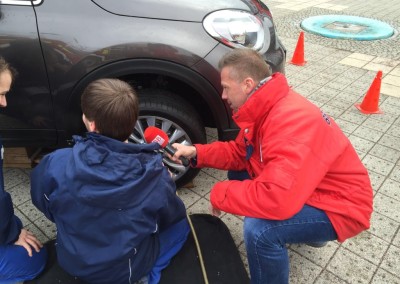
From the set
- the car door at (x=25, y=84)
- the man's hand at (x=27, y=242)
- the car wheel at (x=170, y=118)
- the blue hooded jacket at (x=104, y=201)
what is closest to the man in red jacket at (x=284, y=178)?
the blue hooded jacket at (x=104, y=201)

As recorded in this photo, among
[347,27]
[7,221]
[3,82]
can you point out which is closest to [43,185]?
[7,221]

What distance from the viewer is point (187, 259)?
196 centimetres

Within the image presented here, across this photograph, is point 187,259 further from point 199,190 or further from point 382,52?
point 382,52

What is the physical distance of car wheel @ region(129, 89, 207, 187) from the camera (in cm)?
233

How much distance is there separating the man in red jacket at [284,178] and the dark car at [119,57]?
1.82 feet

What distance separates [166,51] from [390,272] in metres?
1.92

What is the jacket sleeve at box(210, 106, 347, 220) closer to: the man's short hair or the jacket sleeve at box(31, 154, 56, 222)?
the man's short hair

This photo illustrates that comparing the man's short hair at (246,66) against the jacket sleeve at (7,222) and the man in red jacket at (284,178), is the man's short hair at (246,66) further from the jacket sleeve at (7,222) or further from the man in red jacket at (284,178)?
the jacket sleeve at (7,222)

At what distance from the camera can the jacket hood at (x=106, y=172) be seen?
1.37 meters

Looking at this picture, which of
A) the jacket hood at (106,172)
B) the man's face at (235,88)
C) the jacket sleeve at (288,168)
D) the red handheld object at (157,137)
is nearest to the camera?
the jacket hood at (106,172)

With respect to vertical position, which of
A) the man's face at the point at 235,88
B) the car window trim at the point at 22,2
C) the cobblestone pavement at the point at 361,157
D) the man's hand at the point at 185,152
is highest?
the car window trim at the point at 22,2

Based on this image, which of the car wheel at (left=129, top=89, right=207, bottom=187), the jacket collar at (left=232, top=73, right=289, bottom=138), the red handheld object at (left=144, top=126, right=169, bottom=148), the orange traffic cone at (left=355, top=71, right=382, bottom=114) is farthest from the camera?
the orange traffic cone at (left=355, top=71, right=382, bottom=114)

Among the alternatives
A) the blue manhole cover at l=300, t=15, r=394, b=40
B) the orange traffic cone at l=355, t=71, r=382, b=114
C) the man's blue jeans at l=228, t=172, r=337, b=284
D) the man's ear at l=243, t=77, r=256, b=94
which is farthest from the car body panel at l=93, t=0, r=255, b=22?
the blue manhole cover at l=300, t=15, r=394, b=40

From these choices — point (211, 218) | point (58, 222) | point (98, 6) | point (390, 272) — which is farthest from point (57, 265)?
point (390, 272)
